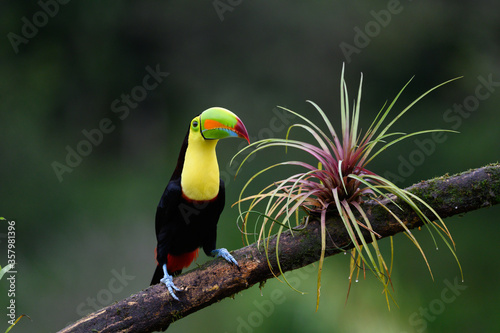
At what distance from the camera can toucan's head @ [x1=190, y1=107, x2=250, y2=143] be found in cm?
187

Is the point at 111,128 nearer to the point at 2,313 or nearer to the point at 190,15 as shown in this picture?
the point at 190,15

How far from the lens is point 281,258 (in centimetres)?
176

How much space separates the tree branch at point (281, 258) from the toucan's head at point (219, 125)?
1.37 ft

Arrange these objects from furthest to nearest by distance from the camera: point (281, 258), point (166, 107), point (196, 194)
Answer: point (166, 107) → point (196, 194) → point (281, 258)

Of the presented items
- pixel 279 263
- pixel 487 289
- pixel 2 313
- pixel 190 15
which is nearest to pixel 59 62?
pixel 190 15

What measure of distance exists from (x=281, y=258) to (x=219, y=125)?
21.4 inches

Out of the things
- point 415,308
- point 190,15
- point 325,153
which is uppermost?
point 190,15

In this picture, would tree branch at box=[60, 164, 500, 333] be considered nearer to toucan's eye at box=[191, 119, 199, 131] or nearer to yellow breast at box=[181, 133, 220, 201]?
yellow breast at box=[181, 133, 220, 201]

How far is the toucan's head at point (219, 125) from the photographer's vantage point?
1868 mm

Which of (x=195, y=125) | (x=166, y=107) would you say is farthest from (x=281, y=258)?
(x=166, y=107)

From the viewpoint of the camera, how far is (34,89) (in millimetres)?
4953

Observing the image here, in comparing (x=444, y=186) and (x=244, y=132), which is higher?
(x=244, y=132)

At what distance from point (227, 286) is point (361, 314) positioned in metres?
1.68

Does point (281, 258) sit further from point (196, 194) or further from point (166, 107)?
point (166, 107)
